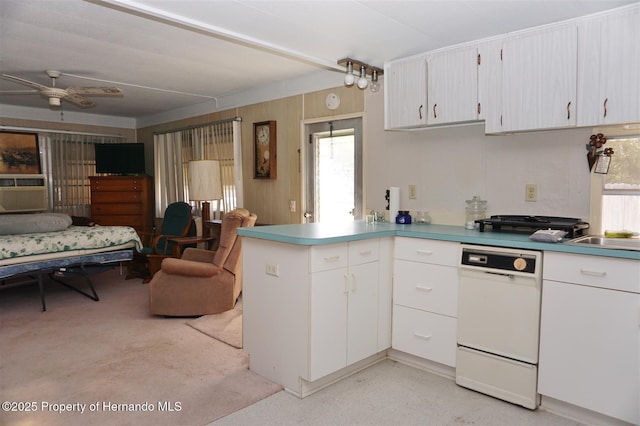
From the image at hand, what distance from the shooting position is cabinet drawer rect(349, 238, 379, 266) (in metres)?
2.72

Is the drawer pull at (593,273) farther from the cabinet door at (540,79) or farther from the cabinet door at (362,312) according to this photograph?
the cabinet door at (362,312)

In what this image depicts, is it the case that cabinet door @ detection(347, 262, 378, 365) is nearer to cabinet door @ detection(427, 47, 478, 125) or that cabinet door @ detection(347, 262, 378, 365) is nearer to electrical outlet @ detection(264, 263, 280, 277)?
electrical outlet @ detection(264, 263, 280, 277)

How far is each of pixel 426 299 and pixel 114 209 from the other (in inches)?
222

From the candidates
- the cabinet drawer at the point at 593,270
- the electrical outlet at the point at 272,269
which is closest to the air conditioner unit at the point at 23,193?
the electrical outlet at the point at 272,269

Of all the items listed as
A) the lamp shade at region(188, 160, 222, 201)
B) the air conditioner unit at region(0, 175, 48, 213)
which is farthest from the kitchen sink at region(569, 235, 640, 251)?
the air conditioner unit at region(0, 175, 48, 213)

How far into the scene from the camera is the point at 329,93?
4.25 metres

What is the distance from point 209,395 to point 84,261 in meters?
2.80

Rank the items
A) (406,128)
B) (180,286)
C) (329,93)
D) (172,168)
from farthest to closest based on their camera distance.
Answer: (172,168)
(329,93)
(180,286)
(406,128)

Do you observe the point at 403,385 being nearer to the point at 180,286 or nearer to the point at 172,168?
the point at 180,286

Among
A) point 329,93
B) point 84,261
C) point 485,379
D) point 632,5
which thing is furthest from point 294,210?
point 632,5

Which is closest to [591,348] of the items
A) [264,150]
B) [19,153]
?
[264,150]

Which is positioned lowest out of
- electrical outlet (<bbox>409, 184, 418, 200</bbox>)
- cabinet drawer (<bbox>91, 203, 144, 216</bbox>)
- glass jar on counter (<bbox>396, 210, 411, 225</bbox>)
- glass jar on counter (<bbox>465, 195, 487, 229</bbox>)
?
cabinet drawer (<bbox>91, 203, 144, 216</bbox>)

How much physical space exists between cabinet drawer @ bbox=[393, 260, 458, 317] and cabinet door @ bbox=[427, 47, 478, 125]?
1.11 metres

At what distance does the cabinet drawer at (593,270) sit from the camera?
2.08 m
